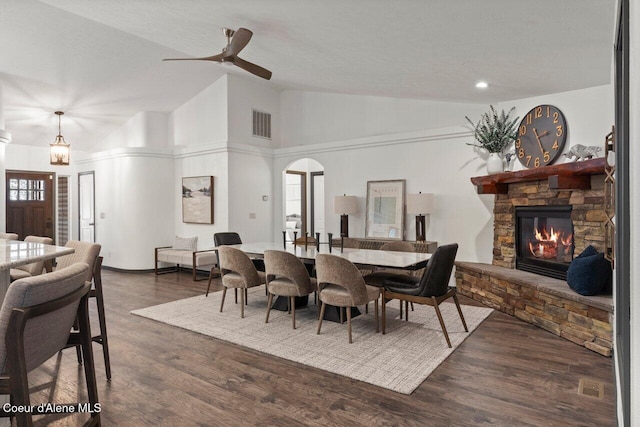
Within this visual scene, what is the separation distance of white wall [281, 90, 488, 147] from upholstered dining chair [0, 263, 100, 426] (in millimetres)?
5523

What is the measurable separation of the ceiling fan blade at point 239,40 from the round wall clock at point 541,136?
3504mm

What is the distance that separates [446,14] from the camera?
9.66 ft

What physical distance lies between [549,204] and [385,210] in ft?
8.57

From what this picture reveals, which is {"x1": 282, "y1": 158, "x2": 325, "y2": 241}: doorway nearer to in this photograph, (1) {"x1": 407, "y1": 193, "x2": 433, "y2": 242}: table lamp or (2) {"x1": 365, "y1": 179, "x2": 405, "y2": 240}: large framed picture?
(2) {"x1": 365, "y1": 179, "x2": 405, "y2": 240}: large framed picture

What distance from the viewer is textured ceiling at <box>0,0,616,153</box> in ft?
9.80

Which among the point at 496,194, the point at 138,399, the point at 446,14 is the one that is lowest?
the point at 138,399

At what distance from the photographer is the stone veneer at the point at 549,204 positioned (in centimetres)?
387

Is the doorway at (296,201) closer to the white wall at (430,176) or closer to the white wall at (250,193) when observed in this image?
the white wall at (250,193)

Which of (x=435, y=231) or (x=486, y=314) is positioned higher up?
(x=435, y=231)

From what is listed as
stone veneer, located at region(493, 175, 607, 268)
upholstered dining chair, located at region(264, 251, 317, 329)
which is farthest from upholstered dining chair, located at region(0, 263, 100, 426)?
→ stone veneer, located at region(493, 175, 607, 268)

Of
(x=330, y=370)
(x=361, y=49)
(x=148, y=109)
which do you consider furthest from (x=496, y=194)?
(x=148, y=109)

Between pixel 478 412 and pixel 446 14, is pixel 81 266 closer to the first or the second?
pixel 478 412

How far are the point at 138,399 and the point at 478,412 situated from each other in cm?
213

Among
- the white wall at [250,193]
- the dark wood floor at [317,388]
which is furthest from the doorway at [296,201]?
the dark wood floor at [317,388]
